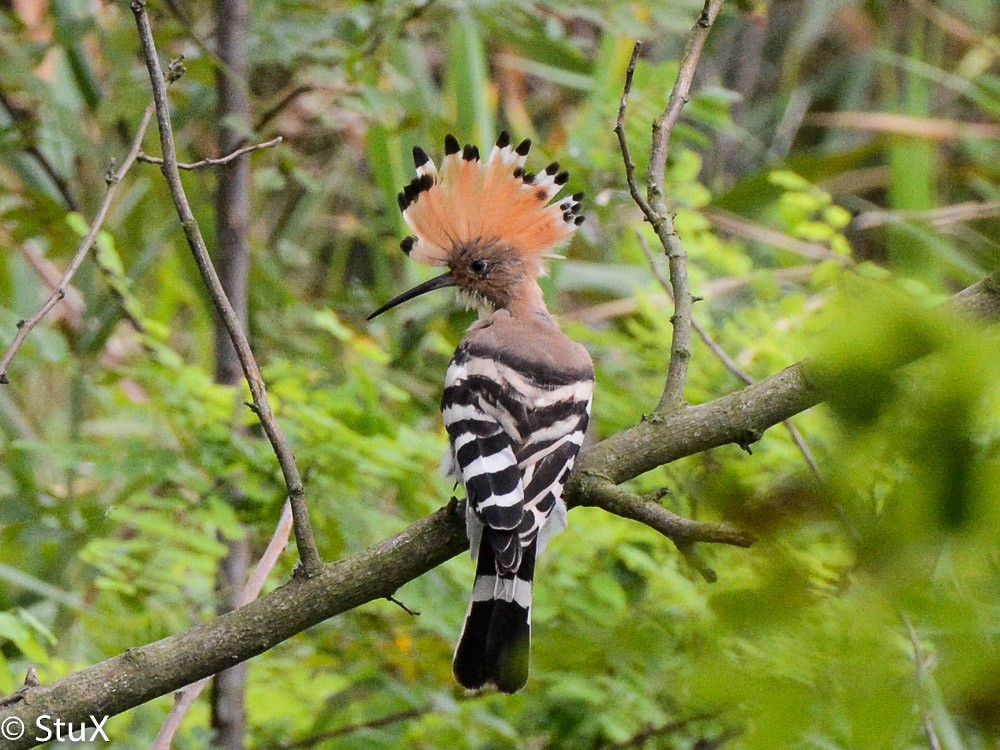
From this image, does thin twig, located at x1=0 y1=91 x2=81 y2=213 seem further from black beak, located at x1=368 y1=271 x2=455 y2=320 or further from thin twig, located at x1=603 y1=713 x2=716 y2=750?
thin twig, located at x1=603 y1=713 x2=716 y2=750

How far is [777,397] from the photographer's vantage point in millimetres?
1450

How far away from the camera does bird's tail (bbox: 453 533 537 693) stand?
5.53ft

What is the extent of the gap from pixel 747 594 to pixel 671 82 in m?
2.07

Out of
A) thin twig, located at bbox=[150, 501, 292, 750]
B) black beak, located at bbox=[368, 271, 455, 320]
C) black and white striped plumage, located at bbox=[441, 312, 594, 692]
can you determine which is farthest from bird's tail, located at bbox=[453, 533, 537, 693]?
black beak, located at bbox=[368, 271, 455, 320]

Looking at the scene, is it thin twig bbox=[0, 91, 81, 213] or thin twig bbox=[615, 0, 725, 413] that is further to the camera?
thin twig bbox=[0, 91, 81, 213]

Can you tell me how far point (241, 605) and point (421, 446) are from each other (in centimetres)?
69

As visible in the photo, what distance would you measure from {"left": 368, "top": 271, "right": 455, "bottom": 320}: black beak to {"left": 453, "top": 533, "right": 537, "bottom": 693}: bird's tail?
794 mm

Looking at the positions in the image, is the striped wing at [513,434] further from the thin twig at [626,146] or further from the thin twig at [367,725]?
the thin twig at [367,725]

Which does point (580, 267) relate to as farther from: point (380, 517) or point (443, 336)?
point (380, 517)

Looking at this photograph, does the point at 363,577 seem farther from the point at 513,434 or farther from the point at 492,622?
the point at 513,434

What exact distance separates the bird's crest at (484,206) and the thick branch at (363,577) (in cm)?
90

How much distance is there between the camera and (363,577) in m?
1.44

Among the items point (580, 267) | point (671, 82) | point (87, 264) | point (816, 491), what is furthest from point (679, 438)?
point (580, 267)

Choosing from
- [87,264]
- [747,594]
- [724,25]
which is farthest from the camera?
[724,25]
